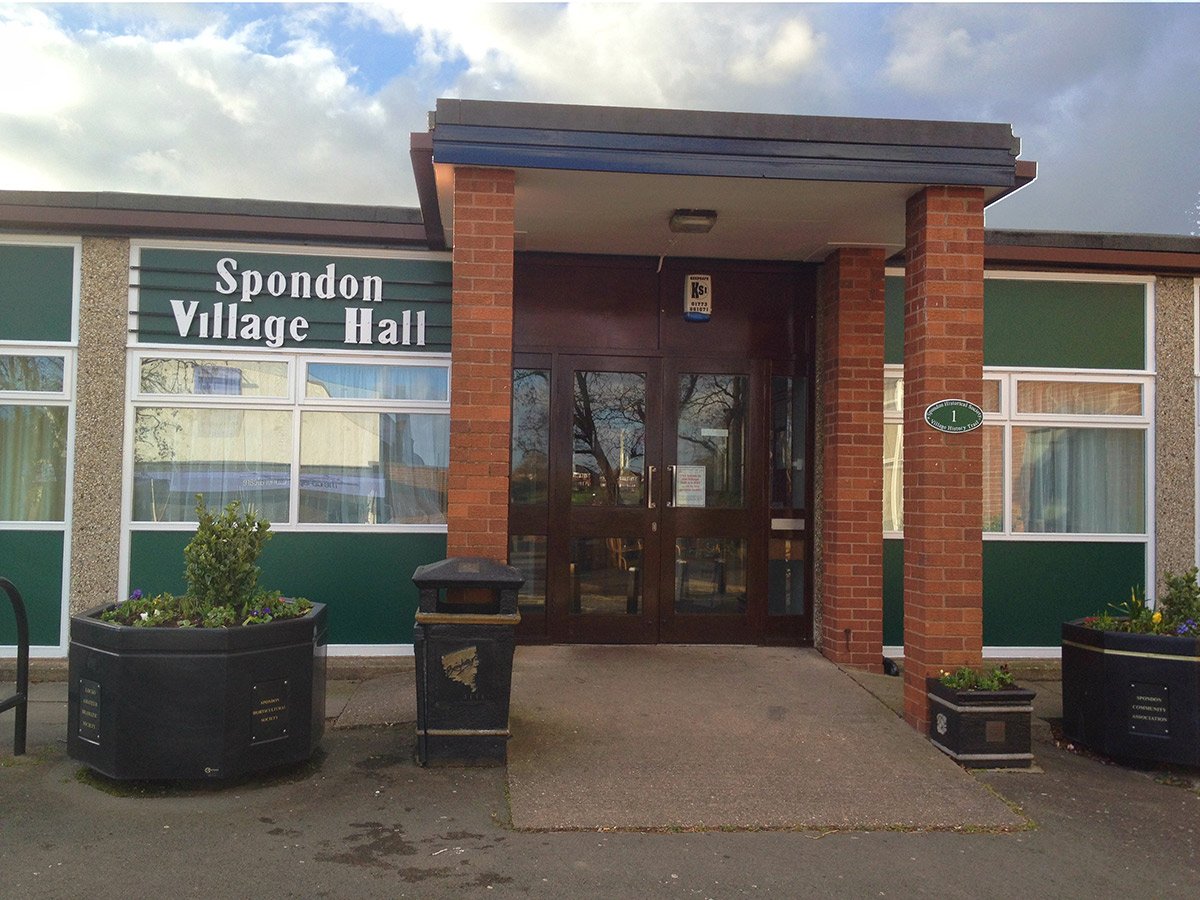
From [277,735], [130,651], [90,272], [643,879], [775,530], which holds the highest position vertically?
[90,272]

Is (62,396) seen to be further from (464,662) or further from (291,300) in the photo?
(464,662)

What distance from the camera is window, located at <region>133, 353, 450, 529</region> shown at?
25.5ft

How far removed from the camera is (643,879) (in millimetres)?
4215

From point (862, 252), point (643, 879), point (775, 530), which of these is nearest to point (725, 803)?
point (643, 879)

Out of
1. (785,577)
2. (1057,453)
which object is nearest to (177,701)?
(785,577)

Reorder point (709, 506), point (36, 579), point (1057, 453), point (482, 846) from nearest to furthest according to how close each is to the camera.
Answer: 1. point (482, 846)
2. point (36, 579)
3. point (709, 506)
4. point (1057, 453)

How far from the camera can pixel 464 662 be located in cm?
539

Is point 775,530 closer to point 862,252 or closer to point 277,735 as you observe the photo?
point 862,252

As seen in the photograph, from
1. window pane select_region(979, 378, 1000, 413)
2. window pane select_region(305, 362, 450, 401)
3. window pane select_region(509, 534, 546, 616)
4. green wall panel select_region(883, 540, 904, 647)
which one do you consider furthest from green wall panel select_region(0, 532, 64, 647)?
window pane select_region(979, 378, 1000, 413)

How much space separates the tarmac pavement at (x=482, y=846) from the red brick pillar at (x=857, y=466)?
6.55ft

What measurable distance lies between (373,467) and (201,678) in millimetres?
3103

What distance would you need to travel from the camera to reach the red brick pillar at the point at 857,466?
7.63 m

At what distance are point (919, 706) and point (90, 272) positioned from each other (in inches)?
271

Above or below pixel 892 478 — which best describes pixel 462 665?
below
